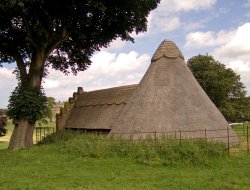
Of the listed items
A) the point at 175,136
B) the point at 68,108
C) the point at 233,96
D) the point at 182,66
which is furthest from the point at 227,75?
the point at 175,136

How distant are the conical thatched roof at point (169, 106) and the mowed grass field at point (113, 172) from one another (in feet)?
11.6

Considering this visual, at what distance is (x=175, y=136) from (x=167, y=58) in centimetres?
622

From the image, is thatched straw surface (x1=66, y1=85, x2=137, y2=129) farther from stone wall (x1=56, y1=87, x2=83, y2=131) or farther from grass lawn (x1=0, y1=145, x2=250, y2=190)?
grass lawn (x1=0, y1=145, x2=250, y2=190)

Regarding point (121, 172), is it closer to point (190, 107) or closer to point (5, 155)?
point (190, 107)

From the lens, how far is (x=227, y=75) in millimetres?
57594

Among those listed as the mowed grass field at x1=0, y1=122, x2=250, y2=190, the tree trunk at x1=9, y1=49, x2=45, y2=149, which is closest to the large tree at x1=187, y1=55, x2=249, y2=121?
the tree trunk at x1=9, y1=49, x2=45, y2=149

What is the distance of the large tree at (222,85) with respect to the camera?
5556 cm

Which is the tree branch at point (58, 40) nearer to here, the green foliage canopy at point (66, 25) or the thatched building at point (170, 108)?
the green foliage canopy at point (66, 25)

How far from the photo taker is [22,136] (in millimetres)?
26125

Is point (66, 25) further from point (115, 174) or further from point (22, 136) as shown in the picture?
point (115, 174)

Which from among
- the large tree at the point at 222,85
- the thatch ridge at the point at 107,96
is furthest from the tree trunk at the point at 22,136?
the large tree at the point at 222,85

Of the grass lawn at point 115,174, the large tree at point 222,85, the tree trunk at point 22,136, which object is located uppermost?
the large tree at point 222,85

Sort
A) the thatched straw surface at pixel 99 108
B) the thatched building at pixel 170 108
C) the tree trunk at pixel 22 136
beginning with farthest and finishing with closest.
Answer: the thatched straw surface at pixel 99 108
the tree trunk at pixel 22 136
the thatched building at pixel 170 108

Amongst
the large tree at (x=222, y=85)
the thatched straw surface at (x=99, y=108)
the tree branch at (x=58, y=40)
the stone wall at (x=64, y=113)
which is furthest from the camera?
the large tree at (x=222, y=85)
